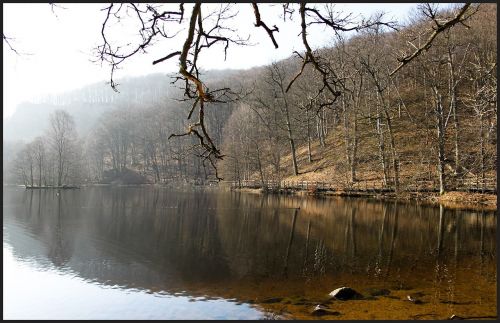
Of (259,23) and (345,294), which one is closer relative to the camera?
(259,23)

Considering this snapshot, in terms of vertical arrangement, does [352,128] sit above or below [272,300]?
above

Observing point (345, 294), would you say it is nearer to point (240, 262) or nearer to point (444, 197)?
point (240, 262)

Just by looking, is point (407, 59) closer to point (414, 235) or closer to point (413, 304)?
point (413, 304)

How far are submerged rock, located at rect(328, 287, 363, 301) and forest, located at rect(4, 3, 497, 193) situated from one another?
417 centimetres

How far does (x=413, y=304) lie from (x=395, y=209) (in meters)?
18.4

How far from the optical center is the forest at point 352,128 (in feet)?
102

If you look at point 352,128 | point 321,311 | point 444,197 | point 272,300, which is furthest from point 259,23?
point 352,128

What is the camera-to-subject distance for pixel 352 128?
45156mm

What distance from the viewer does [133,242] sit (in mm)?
18781

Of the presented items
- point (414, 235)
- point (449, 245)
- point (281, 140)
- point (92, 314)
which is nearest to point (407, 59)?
point (92, 314)

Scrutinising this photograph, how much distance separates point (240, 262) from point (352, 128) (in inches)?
1319

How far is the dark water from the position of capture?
10.1 meters

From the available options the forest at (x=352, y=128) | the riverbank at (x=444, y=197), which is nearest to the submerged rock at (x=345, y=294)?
the forest at (x=352, y=128)

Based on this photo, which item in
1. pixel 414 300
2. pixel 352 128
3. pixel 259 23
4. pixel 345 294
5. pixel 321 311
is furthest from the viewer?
pixel 352 128
